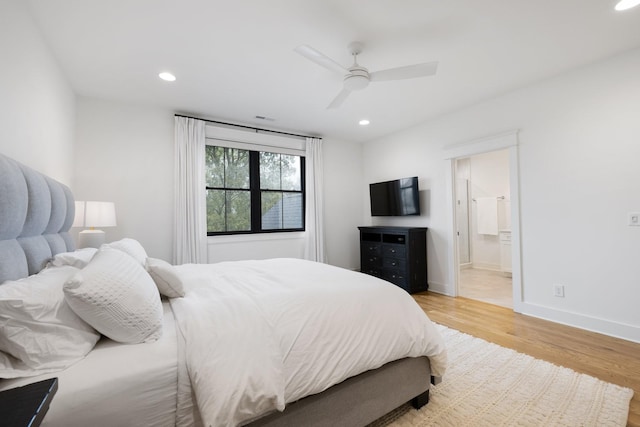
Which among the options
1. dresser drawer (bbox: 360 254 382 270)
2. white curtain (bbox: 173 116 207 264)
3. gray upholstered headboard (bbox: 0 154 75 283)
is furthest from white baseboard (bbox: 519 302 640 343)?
gray upholstered headboard (bbox: 0 154 75 283)

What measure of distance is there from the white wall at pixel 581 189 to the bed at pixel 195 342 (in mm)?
2222

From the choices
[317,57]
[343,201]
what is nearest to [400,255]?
[343,201]

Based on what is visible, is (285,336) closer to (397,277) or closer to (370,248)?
(397,277)

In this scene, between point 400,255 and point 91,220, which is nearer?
point 91,220

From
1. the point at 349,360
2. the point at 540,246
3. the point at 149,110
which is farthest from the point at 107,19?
the point at 540,246

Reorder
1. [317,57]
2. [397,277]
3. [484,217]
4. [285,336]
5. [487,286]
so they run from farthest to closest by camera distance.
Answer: [484,217] < [487,286] < [397,277] < [317,57] < [285,336]

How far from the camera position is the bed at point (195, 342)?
3.15ft

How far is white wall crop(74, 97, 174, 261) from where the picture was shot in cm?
330

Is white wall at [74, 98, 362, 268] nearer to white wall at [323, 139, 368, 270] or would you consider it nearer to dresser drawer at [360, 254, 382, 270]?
white wall at [323, 139, 368, 270]

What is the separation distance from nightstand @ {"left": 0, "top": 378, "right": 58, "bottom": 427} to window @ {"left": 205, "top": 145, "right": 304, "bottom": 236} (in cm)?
347

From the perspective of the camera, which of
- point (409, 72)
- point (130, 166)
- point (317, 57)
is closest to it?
point (317, 57)

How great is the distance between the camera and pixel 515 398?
5.66ft

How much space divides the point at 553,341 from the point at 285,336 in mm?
2660

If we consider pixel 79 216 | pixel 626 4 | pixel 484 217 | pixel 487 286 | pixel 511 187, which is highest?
pixel 626 4
